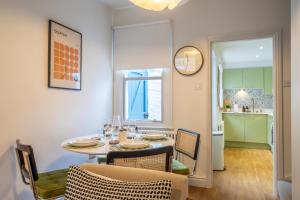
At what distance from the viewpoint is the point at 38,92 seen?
7.63 ft

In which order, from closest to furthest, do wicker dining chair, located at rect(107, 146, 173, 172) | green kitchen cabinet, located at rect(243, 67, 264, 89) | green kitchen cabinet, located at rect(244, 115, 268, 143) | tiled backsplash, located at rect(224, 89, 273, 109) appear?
1. wicker dining chair, located at rect(107, 146, 173, 172)
2. green kitchen cabinet, located at rect(244, 115, 268, 143)
3. green kitchen cabinet, located at rect(243, 67, 264, 89)
4. tiled backsplash, located at rect(224, 89, 273, 109)

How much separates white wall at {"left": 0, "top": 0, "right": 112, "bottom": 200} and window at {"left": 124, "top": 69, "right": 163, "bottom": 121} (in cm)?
60

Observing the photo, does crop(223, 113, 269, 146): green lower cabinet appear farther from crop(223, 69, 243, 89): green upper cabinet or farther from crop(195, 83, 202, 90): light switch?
crop(195, 83, 202, 90): light switch

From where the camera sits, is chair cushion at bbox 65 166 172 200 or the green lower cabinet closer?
chair cushion at bbox 65 166 172 200

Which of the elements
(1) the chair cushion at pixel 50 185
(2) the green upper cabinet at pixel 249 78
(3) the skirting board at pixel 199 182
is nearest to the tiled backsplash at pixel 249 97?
(2) the green upper cabinet at pixel 249 78

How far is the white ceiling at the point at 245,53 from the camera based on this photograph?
4.58m

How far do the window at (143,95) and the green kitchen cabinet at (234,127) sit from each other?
3.50 m

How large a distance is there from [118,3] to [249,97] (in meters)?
5.11

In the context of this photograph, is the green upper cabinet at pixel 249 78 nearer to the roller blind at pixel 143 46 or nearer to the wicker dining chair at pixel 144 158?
the roller blind at pixel 143 46

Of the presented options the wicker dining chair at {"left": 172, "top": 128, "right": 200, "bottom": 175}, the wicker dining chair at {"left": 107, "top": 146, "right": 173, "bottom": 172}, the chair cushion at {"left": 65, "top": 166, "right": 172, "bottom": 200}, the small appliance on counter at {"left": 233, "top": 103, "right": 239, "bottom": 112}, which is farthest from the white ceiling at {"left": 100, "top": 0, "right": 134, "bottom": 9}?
the small appliance on counter at {"left": 233, "top": 103, "right": 239, "bottom": 112}

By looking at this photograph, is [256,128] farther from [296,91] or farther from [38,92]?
[38,92]

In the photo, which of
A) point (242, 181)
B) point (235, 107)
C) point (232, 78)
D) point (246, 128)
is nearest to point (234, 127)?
point (246, 128)

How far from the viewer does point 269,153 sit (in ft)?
17.5

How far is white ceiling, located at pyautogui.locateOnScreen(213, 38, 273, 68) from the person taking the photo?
458cm
